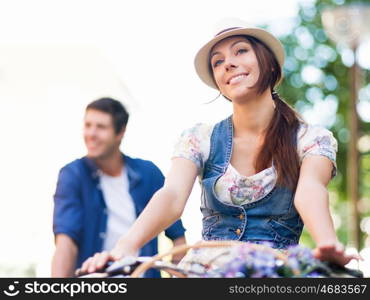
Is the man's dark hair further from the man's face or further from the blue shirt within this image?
the blue shirt

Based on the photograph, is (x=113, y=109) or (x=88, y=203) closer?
(x=88, y=203)

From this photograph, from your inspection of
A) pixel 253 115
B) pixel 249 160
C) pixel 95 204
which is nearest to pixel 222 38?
pixel 253 115

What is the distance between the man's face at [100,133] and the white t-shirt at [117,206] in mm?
210

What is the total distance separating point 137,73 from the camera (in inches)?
435

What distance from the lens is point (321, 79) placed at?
15344 millimetres

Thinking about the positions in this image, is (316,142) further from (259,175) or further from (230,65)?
(230,65)

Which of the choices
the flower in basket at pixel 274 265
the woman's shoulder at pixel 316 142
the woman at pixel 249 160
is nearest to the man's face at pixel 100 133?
the woman at pixel 249 160

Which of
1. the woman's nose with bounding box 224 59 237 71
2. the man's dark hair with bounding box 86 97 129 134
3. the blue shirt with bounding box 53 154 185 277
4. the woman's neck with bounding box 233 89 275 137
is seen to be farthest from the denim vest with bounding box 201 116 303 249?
the man's dark hair with bounding box 86 97 129 134

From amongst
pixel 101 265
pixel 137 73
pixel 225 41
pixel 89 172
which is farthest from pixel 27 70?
pixel 101 265

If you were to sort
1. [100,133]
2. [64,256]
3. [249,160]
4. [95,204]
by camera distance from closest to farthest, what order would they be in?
[249,160], [64,256], [95,204], [100,133]

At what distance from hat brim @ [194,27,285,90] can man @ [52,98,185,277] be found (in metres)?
0.95

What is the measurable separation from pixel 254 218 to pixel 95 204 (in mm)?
1362

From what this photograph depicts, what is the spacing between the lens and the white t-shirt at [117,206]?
3615mm

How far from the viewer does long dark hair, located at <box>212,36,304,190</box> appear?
2445 millimetres
